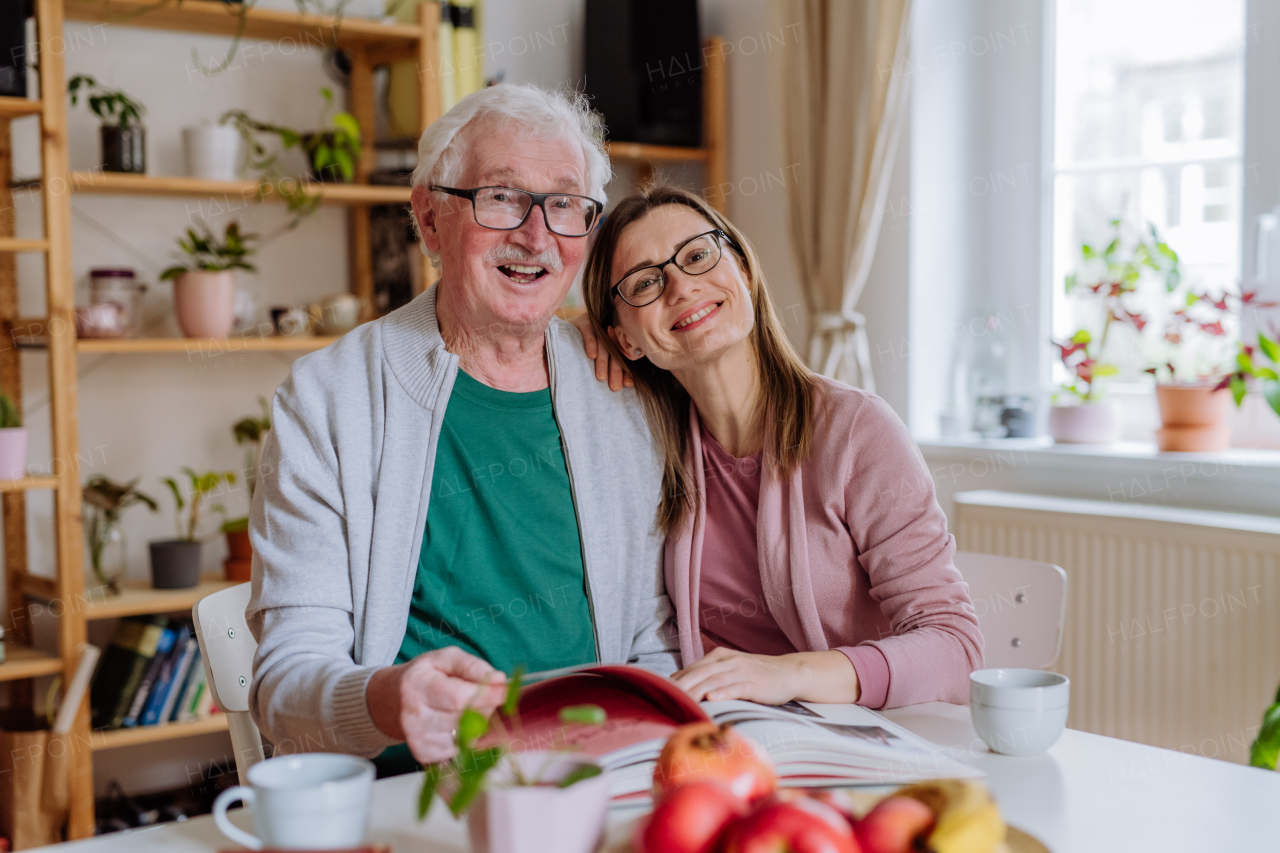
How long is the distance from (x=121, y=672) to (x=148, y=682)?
0.06 metres

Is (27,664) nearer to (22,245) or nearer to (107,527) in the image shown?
(107,527)

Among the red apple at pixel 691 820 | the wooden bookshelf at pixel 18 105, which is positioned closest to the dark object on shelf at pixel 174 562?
the wooden bookshelf at pixel 18 105

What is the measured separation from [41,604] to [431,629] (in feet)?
5.27

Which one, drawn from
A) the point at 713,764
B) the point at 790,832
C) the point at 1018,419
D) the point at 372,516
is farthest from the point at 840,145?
the point at 790,832

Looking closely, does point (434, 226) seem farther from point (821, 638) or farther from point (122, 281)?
point (122, 281)

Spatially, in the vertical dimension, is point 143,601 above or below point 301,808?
below

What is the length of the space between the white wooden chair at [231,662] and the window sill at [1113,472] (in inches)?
73.8

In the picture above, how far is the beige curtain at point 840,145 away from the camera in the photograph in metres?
2.81

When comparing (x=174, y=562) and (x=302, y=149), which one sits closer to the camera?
(x=174, y=562)

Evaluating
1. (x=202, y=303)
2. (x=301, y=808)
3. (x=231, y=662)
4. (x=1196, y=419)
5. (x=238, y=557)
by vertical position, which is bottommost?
(x=238, y=557)

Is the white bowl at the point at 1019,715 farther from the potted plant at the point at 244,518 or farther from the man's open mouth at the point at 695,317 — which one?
the potted plant at the point at 244,518

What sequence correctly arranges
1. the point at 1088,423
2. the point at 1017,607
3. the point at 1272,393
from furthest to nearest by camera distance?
the point at 1088,423 → the point at 1272,393 → the point at 1017,607

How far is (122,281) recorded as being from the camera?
2521mm

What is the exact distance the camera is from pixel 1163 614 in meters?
2.26
